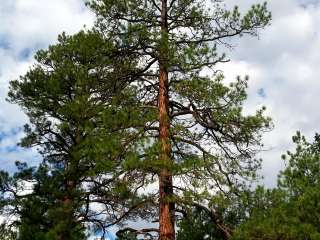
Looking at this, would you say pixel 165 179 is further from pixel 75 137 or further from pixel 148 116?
pixel 75 137

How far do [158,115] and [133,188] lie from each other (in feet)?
6.38

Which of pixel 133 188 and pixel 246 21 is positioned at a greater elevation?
pixel 246 21

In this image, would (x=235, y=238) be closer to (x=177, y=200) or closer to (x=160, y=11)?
(x=177, y=200)

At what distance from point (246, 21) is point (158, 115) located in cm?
348

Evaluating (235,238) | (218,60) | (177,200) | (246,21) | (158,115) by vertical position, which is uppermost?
(246,21)

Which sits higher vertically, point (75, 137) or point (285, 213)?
point (75, 137)

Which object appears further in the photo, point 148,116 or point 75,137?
point 75,137

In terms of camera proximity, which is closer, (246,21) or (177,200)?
(177,200)

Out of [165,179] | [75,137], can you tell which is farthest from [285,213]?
[75,137]

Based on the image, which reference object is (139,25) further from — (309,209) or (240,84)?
(309,209)

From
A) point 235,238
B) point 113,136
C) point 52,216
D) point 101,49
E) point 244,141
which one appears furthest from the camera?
point 52,216

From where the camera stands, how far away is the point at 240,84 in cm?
1376

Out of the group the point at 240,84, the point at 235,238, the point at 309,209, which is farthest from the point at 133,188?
the point at 309,209

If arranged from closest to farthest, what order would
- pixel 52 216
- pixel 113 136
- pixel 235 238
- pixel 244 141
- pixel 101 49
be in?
pixel 235 238 < pixel 113 136 < pixel 244 141 < pixel 101 49 < pixel 52 216
